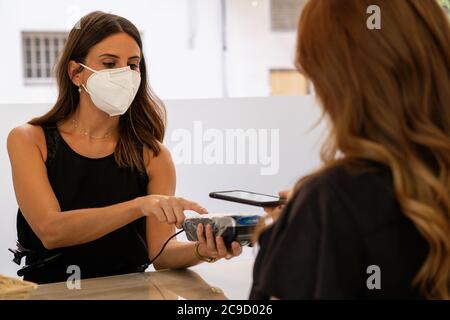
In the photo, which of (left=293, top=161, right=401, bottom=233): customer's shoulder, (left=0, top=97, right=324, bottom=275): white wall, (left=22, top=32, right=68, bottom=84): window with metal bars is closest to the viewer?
(left=293, top=161, right=401, bottom=233): customer's shoulder

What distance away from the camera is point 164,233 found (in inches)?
73.8

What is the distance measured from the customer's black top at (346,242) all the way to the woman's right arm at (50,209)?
702 mm

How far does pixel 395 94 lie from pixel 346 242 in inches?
9.3

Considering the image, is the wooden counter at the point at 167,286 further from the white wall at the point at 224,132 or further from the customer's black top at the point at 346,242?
the white wall at the point at 224,132

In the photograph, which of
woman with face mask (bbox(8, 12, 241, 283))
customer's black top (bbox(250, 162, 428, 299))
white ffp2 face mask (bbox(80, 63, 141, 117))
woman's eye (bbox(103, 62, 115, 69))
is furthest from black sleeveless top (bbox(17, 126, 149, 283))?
customer's black top (bbox(250, 162, 428, 299))

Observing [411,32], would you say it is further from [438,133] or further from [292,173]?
[292,173]

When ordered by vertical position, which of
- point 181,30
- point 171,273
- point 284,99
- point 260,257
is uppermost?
point 181,30

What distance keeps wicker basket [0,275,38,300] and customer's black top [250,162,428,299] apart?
66 centimetres

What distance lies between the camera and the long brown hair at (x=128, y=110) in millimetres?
1884

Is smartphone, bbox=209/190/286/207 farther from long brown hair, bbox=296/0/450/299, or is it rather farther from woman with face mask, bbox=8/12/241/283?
long brown hair, bbox=296/0/450/299

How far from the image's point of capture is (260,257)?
91cm

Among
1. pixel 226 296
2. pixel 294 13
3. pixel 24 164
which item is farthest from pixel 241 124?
pixel 294 13

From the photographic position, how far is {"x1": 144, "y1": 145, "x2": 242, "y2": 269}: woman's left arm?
1562mm

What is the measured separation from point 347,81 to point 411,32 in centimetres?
12
